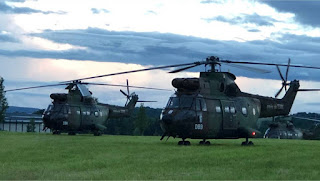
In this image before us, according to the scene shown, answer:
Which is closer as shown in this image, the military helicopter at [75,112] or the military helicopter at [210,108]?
the military helicopter at [210,108]

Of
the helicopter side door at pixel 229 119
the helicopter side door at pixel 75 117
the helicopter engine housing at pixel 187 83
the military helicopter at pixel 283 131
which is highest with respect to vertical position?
the helicopter engine housing at pixel 187 83

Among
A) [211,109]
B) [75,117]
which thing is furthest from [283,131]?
[211,109]

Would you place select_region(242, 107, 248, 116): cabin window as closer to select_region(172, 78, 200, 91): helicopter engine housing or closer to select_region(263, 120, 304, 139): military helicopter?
select_region(172, 78, 200, 91): helicopter engine housing

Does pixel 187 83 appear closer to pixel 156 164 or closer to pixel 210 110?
pixel 210 110

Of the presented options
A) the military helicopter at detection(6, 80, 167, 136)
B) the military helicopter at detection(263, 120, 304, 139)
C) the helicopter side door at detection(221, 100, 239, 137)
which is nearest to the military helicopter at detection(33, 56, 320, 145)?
the helicopter side door at detection(221, 100, 239, 137)

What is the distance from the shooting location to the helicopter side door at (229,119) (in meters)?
34.8

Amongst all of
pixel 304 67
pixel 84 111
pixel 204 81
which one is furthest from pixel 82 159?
pixel 84 111

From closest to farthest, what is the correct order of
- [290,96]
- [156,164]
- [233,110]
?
[156,164]
[233,110]
[290,96]

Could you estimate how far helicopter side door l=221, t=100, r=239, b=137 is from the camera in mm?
34844

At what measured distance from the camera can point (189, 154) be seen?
25.3 metres

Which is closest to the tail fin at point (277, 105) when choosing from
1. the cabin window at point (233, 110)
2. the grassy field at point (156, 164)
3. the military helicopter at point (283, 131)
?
the cabin window at point (233, 110)

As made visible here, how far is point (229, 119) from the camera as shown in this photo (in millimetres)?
35031

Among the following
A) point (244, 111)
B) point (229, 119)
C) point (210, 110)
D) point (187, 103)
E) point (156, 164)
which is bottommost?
point (156, 164)

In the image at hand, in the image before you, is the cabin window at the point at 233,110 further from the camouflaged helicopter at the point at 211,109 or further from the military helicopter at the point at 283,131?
the military helicopter at the point at 283,131
